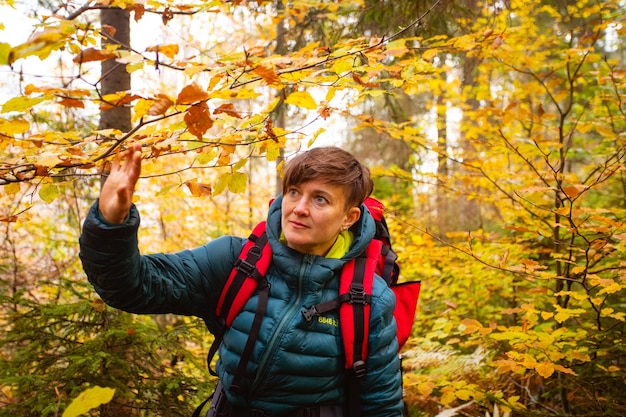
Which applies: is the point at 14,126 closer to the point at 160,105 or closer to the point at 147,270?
the point at 160,105

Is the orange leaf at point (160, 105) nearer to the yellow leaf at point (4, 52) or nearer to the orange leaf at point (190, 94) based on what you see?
the orange leaf at point (190, 94)

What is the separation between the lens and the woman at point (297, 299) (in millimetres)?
1787

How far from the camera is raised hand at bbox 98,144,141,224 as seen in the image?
4.66ft

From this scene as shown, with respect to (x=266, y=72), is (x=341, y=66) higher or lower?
higher

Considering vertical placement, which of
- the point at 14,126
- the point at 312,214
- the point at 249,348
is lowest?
the point at 249,348

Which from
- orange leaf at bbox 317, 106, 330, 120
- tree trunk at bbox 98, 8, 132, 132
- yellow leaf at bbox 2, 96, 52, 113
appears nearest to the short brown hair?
orange leaf at bbox 317, 106, 330, 120

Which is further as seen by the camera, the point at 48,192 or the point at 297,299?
the point at 48,192

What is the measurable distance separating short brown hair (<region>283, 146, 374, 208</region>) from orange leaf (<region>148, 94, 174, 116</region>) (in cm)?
63

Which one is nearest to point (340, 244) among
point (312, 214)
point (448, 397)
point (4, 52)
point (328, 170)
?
point (312, 214)

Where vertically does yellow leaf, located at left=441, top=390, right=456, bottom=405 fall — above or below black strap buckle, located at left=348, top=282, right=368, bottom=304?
below

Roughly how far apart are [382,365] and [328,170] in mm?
848

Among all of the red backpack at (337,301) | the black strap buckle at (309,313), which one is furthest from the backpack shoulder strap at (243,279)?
the black strap buckle at (309,313)

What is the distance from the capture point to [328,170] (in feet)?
6.28

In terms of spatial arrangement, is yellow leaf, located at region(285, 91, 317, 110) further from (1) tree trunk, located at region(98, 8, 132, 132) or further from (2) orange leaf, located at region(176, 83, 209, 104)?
(1) tree trunk, located at region(98, 8, 132, 132)
